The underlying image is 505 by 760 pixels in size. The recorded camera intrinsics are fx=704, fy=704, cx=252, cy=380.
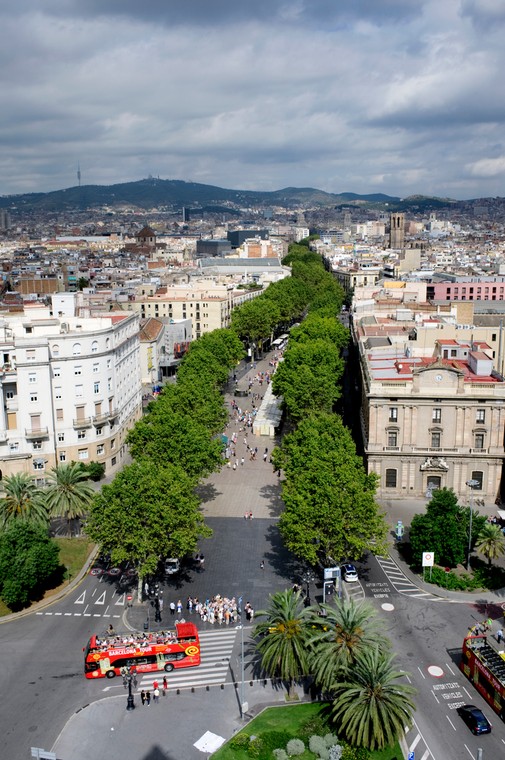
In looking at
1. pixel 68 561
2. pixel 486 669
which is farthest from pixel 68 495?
pixel 486 669

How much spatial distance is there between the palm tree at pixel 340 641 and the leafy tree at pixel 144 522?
1429cm

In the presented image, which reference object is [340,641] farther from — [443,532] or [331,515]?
[443,532]

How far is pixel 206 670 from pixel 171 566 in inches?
487

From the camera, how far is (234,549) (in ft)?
188

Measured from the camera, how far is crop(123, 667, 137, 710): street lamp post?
38.1m

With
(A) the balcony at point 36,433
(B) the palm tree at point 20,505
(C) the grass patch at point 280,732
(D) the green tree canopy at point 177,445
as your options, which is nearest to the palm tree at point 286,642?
(C) the grass patch at point 280,732

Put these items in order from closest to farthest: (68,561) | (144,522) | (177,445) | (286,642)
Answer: (286,642) < (144,522) < (68,561) < (177,445)

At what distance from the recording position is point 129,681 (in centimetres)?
3881

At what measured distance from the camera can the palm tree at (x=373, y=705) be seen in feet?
108

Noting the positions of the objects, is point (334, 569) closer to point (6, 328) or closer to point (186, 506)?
point (186, 506)

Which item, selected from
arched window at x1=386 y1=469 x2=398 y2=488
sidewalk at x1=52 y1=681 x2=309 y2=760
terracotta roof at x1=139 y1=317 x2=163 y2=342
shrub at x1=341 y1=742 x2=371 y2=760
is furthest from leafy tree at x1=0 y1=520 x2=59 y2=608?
terracotta roof at x1=139 y1=317 x2=163 y2=342

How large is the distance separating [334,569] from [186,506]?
→ 11.3 meters

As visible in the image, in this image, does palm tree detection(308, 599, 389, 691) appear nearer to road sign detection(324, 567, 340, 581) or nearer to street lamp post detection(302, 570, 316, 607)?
road sign detection(324, 567, 340, 581)

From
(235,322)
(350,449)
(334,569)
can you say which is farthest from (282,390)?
(235,322)
